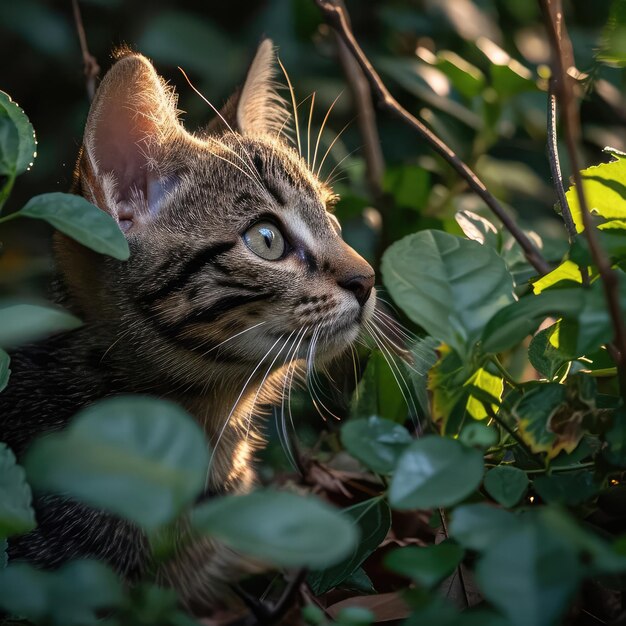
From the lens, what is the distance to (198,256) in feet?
4.92

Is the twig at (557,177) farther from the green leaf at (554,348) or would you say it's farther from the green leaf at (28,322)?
the green leaf at (28,322)

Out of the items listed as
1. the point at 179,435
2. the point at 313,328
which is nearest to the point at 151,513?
the point at 179,435

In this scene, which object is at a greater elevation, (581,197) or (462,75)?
(581,197)

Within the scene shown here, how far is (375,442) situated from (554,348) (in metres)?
0.35

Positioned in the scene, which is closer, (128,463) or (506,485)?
(128,463)

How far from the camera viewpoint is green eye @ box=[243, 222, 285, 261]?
4.96 ft

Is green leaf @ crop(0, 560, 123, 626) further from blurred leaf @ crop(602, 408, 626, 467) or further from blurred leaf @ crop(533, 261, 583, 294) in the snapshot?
blurred leaf @ crop(533, 261, 583, 294)

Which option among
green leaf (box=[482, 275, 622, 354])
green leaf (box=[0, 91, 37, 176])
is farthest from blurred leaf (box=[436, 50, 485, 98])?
green leaf (box=[482, 275, 622, 354])

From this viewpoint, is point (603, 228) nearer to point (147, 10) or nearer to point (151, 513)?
point (151, 513)

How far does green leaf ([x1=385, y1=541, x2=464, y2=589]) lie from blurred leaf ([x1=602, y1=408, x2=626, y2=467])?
8.3 inches

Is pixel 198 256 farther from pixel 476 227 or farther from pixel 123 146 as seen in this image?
pixel 476 227

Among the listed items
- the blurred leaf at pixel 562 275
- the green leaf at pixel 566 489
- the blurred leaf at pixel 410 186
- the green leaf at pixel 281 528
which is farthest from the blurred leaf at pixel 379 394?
the blurred leaf at pixel 410 186

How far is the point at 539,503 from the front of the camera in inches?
41.2

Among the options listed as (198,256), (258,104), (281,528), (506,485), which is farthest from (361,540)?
(258,104)
